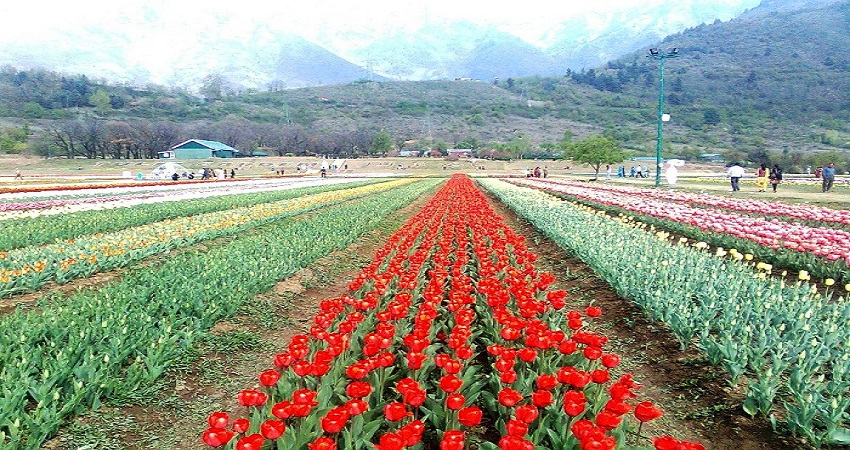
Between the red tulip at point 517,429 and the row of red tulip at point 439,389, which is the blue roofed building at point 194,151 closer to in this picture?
the row of red tulip at point 439,389

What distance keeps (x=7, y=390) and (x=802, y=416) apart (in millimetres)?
5336

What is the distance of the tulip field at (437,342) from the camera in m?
3.00

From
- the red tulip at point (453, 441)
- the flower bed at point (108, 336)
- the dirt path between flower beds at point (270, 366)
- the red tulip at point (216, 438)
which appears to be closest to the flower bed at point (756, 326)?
the dirt path between flower beds at point (270, 366)

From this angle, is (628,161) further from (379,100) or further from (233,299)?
(379,100)

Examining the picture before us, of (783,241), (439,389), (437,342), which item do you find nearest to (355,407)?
(439,389)

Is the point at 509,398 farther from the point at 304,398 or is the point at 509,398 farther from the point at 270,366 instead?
the point at 270,366

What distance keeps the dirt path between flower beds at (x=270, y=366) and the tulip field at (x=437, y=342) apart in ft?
0.30

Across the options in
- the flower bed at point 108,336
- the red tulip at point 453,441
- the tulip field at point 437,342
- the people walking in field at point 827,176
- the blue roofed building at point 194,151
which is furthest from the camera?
the blue roofed building at point 194,151

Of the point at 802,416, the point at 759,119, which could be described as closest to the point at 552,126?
the point at 759,119

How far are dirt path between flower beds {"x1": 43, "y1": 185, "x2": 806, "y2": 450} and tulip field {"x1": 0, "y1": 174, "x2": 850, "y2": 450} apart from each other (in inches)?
3.6

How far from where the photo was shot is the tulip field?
3000 millimetres

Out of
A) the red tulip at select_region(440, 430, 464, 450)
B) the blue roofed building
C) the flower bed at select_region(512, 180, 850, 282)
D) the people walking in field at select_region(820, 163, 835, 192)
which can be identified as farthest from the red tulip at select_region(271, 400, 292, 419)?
the blue roofed building

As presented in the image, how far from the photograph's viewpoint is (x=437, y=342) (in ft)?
16.9

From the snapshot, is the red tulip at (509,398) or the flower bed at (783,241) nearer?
the red tulip at (509,398)
